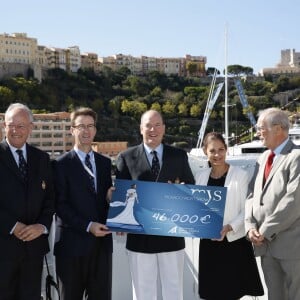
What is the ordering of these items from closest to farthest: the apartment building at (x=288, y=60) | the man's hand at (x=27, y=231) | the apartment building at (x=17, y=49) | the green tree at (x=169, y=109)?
the man's hand at (x=27, y=231), the green tree at (x=169, y=109), the apartment building at (x=17, y=49), the apartment building at (x=288, y=60)

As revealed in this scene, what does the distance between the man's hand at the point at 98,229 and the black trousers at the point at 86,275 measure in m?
0.14

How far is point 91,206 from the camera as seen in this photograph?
2.96 meters

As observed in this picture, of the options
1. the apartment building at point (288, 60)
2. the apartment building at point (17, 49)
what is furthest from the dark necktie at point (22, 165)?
the apartment building at point (288, 60)

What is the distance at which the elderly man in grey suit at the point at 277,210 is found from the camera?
9.12ft

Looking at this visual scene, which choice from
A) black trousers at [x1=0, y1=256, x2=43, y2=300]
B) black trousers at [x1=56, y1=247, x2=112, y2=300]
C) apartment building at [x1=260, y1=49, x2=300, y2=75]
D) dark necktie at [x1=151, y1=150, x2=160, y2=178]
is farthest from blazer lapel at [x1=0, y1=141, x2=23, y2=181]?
apartment building at [x1=260, y1=49, x2=300, y2=75]

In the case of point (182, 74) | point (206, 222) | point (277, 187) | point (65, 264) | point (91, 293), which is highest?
point (182, 74)

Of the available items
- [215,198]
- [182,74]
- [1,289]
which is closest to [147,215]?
[215,198]

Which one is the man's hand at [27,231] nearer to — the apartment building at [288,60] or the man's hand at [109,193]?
the man's hand at [109,193]

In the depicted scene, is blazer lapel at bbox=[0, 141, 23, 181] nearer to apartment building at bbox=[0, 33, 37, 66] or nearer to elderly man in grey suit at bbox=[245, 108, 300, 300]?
elderly man in grey suit at bbox=[245, 108, 300, 300]

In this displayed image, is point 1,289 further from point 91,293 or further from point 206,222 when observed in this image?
point 206,222

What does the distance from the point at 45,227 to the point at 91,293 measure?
0.50 metres

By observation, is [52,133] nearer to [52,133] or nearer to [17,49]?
[52,133]

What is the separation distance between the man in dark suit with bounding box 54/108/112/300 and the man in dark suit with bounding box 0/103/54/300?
9 cm

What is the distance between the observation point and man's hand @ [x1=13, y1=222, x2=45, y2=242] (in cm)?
277
